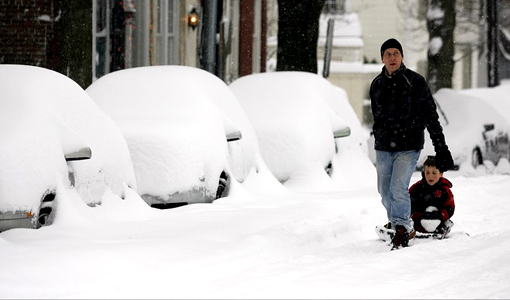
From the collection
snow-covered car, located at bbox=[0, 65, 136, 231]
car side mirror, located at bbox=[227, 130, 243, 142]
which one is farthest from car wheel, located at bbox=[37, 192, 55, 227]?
car side mirror, located at bbox=[227, 130, 243, 142]

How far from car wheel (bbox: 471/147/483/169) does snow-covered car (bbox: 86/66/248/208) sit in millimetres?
8618

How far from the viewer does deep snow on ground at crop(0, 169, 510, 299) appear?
308 inches

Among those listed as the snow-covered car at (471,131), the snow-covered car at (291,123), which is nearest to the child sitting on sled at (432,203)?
the snow-covered car at (291,123)

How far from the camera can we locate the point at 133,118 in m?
12.8

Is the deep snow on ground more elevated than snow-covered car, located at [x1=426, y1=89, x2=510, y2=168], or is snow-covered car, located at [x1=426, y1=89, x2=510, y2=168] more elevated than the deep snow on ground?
the deep snow on ground

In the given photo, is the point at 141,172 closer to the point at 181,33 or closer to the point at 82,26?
the point at 82,26

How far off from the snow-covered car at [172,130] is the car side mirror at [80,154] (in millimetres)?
1897

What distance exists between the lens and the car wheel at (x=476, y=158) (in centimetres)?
2173

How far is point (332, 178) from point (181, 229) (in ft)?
19.7

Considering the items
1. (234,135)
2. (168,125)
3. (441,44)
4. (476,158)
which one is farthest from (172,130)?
(441,44)

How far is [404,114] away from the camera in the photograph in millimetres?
10281

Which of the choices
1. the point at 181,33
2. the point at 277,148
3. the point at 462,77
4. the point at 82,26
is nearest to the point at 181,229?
the point at 277,148

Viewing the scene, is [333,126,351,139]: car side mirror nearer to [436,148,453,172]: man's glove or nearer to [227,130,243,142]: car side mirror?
[227,130,243,142]: car side mirror

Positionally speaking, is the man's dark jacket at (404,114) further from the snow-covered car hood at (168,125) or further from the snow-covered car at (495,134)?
the snow-covered car at (495,134)
